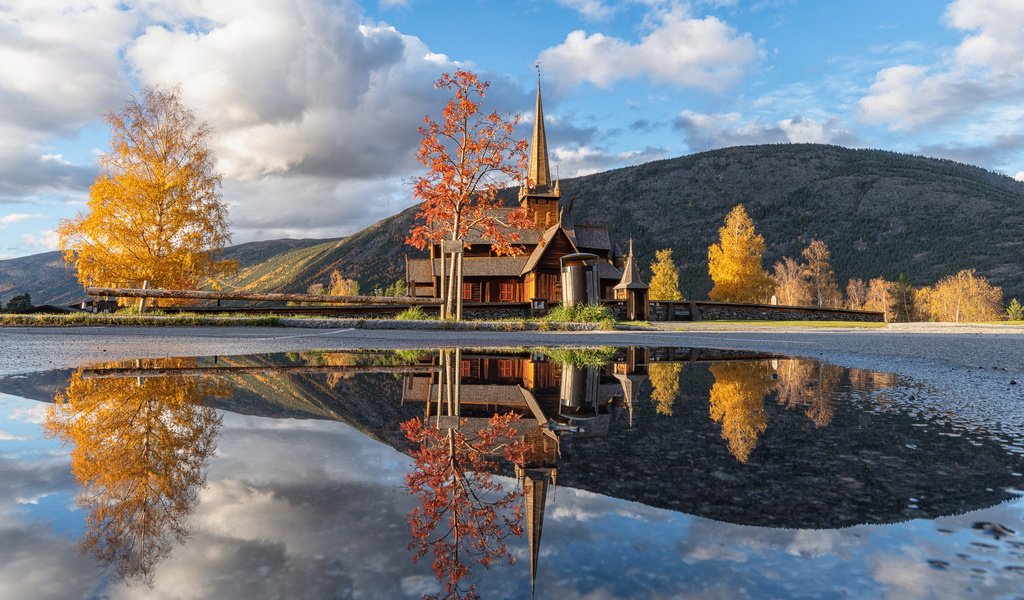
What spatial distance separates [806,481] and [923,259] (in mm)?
136679

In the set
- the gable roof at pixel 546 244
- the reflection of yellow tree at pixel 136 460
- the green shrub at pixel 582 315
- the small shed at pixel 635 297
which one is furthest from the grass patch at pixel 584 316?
the gable roof at pixel 546 244

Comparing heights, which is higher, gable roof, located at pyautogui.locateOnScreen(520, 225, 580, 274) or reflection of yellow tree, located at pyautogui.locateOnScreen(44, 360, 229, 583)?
gable roof, located at pyautogui.locateOnScreen(520, 225, 580, 274)

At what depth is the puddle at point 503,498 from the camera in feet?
5.18

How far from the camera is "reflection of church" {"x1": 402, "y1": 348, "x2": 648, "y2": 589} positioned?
8.39 ft

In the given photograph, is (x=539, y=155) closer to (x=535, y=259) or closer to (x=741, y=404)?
(x=535, y=259)

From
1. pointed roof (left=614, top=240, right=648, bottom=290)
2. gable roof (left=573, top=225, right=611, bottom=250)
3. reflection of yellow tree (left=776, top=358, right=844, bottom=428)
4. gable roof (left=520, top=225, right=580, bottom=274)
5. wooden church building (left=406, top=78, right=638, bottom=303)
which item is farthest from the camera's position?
gable roof (left=573, top=225, right=611, bottom=250)

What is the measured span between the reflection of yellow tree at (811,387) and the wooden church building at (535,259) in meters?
26.8

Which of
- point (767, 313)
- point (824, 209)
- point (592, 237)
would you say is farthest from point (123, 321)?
point (824, 209)

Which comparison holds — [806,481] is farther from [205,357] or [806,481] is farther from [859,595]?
[205,357]

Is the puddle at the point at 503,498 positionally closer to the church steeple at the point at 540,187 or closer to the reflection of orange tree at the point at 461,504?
the reflection of orange tree at the point at 461,504

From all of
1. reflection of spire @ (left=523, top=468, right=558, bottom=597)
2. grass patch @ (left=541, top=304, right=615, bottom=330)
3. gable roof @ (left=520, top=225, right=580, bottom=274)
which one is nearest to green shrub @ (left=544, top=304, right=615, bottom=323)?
grass patch @ (left=541, top=304, right=615, bottom=330)

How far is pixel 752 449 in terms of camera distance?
10.1 ft

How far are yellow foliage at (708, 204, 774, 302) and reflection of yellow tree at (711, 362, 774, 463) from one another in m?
48.4

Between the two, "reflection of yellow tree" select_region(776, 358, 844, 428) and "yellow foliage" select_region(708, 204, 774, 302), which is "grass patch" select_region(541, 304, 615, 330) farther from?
"yellow foliage" select_region(708, 204, 774, 302)
